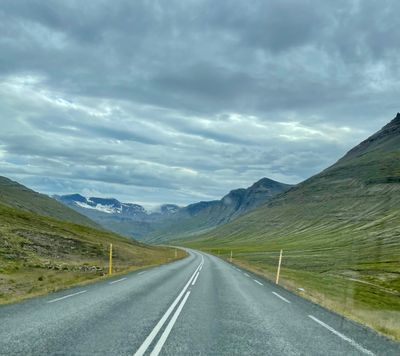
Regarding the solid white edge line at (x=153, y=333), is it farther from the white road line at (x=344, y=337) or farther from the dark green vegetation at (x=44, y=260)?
the dark green vegetation at (x=44, y=260)

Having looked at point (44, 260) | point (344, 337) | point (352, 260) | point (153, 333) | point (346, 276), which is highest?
point (352, 260)

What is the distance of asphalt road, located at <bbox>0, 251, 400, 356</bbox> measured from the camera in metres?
9.16

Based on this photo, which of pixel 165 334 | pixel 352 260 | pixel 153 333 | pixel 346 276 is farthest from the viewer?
pixel 352 260

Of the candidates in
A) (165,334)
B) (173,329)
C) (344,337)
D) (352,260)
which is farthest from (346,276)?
(165,334)

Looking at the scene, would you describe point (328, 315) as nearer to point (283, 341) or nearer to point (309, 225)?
point (283, 341)

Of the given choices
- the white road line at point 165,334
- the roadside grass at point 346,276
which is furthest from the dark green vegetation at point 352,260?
the white road line at point 165,334

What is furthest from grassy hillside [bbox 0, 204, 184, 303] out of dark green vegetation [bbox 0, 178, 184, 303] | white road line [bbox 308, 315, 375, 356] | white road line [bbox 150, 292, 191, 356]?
white road line [bbox 308, 315, 375, 356]

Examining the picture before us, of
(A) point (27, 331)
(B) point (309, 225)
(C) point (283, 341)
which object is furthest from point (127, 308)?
(B) point (309, 225)

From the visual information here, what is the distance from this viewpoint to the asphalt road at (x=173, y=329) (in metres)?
9.16

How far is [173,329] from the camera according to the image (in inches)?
447

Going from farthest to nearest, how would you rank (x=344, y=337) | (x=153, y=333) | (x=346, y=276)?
(x=346, y=276) < (x=344, y=337) < (x=153, y=333)

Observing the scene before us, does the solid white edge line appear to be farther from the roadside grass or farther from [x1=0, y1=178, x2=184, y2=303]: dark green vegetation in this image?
the roadside grass

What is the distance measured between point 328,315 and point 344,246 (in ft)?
385

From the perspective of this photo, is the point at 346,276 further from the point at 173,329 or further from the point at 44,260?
the point at 173,329
